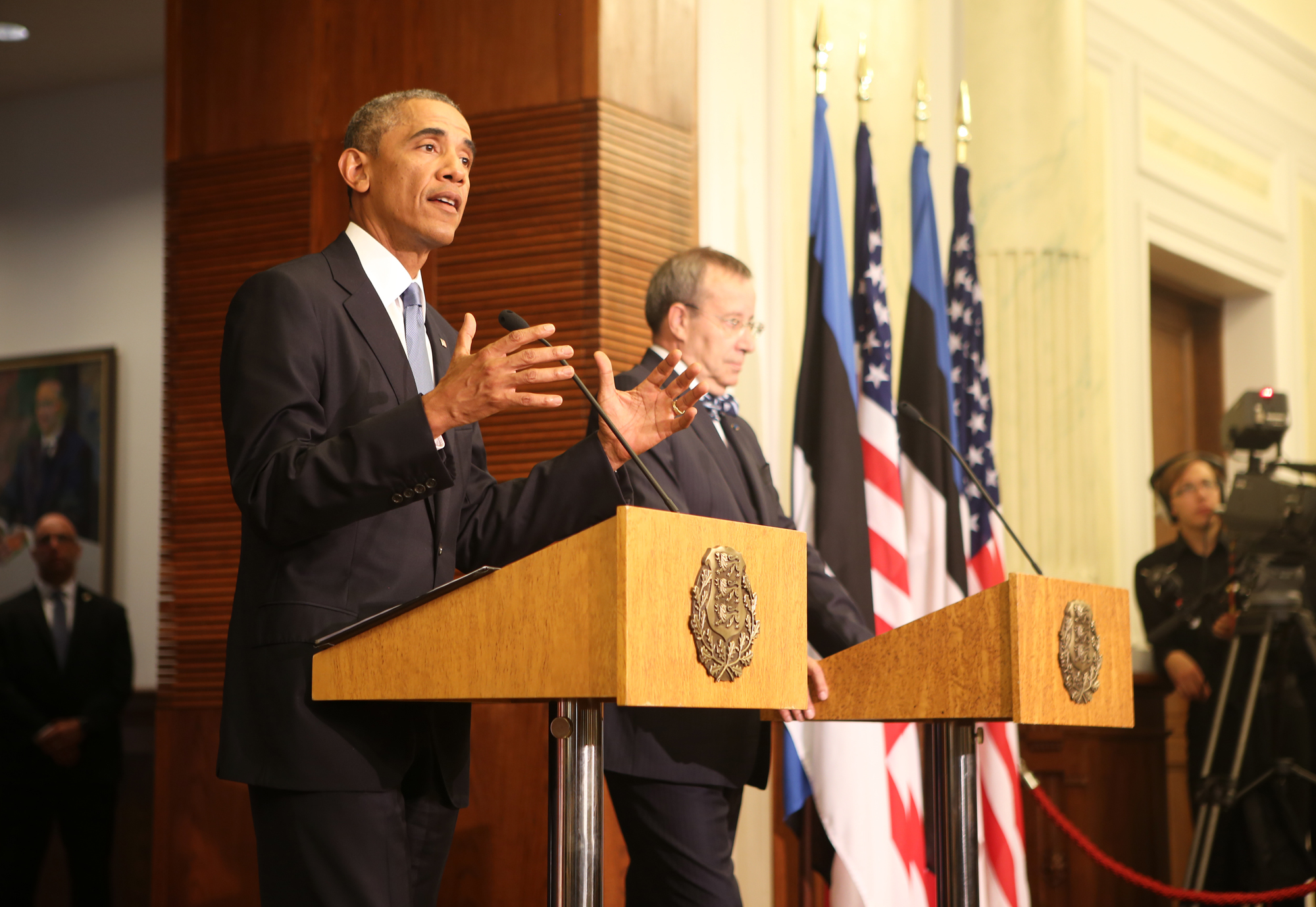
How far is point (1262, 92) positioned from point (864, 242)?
4584 mm

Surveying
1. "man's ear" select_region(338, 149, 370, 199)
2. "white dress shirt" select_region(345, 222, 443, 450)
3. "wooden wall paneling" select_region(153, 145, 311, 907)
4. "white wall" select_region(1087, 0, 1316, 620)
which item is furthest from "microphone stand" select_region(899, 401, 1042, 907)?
"white wall" select_region(1087, 0, 1316, 620)

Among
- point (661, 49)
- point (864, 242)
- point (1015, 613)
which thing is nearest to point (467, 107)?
point (661, 49)

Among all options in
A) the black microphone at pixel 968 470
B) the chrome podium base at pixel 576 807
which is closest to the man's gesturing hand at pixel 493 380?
the chrome podium base at pixel 576 807

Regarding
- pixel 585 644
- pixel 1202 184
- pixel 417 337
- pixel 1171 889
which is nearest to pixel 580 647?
pixel 585 644

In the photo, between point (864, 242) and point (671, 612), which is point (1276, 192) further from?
point (671, 612)

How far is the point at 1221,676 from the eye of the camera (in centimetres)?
546

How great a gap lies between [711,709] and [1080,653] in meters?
0.71

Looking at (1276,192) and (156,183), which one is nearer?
(156,183)

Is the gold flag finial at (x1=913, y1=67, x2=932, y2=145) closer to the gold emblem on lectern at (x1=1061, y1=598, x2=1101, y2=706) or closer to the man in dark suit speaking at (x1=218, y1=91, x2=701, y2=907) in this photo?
the gold emblem on lectern at (x1=1061, y1=598, x2=1101, y2=706)

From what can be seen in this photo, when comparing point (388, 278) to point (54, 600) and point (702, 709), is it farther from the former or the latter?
point (54, 600)

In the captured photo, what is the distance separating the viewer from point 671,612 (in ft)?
5.65

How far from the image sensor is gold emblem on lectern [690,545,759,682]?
5.80ft

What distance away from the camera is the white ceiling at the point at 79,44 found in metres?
6.39

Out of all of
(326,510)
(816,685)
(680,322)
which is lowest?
(816,685)
